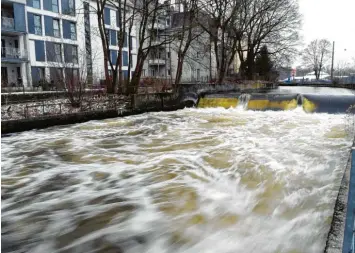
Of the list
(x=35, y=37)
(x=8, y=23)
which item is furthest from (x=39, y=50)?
(x=8, y=23)

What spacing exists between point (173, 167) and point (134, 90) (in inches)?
A: 423

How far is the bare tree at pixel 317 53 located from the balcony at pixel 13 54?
223 feet

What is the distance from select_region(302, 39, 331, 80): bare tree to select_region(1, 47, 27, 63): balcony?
2679 inches

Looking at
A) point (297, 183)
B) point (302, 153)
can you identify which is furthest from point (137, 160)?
point (302, 153)

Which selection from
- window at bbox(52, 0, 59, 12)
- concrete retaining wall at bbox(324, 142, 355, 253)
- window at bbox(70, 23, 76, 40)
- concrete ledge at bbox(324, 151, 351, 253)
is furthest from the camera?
window at bbox(70, 23, 76, 40)

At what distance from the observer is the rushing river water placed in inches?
169

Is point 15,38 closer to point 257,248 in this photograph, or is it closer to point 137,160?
point 137,160

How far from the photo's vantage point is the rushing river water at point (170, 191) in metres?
4.30

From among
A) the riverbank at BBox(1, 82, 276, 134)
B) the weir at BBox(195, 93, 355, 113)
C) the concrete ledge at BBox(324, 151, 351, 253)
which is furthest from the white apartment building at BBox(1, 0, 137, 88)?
the concrete ledge at BBox(324, 151, 351, 253)

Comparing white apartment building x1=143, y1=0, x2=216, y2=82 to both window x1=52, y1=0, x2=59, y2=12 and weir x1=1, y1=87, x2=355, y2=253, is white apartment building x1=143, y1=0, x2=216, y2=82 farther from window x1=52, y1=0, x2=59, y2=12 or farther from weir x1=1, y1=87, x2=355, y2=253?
window x1=52, y1=0, x2=59, y2=12

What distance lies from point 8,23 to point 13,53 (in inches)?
122

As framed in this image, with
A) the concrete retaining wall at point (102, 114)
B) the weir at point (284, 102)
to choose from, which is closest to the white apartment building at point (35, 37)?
the concrete retaining wall at point (102, 114)

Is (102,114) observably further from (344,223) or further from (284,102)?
(344,223)

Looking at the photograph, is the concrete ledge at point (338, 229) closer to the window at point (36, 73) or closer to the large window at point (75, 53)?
the large window at point (75, 53)
